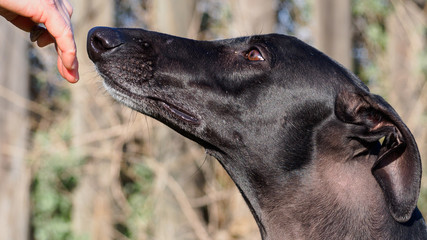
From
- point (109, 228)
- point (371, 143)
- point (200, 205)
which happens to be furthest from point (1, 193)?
point (371, 143)

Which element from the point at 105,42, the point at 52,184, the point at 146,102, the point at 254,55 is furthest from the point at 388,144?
the point at 52,184

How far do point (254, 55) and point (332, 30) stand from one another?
9.80ft

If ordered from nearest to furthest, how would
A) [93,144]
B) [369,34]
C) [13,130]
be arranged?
[13,130] → [93,144] → [369,34]

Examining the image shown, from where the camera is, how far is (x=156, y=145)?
22.4 ft

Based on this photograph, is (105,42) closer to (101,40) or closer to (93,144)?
(101,40)

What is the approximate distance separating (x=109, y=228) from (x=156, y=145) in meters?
1.21

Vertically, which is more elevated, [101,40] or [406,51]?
[406,51]

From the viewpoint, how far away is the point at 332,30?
620 cm

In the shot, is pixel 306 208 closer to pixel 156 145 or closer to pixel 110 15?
pixel 156 145

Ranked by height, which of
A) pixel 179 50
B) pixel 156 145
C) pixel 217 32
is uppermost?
pixel 217 32

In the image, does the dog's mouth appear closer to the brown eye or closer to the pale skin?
the brown eye

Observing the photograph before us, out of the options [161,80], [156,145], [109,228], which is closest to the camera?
[161,80]

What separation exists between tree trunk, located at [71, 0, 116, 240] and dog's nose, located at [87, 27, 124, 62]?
3820 mm

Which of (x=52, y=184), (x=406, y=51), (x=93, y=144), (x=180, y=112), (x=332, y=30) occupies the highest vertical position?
(x=406, y=51)
